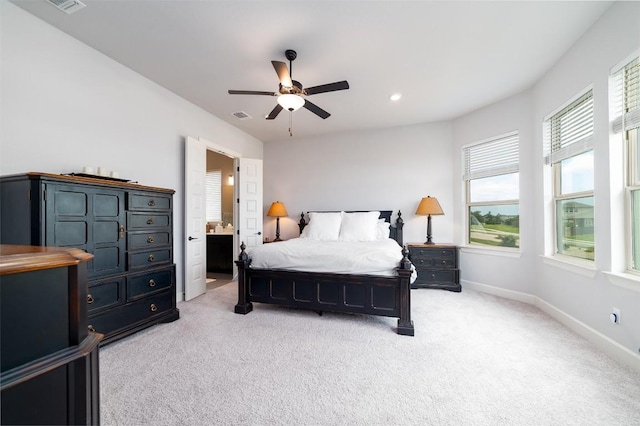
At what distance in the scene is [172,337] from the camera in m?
2.60

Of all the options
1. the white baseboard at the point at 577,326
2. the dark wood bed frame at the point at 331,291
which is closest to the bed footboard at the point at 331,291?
the dark wood bed frame at the point at 331,291

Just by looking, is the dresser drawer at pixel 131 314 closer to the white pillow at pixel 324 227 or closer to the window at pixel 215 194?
the white pillow at pixel 324 227

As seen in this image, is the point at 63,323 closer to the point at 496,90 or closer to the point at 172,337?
the point at 172,337

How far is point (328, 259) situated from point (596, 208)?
2596 mm

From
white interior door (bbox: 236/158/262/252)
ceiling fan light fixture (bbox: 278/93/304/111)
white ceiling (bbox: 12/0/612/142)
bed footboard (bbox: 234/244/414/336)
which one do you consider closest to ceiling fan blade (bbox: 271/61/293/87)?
ceiling fan light fixture (bbox: 278/93/304/111)

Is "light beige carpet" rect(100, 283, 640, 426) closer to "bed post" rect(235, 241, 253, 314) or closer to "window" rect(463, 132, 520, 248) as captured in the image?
"bed post" rect(235, 241, 253, 314)

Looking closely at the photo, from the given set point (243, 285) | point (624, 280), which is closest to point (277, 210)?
point (243, 285)

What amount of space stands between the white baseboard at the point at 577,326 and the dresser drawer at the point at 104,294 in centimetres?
434

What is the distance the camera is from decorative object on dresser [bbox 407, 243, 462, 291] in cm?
425

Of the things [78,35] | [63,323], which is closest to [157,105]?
[78,35]

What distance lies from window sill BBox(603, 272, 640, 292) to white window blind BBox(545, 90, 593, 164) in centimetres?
121

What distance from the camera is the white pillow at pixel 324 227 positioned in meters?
4.50

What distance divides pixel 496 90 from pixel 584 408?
3.60 m

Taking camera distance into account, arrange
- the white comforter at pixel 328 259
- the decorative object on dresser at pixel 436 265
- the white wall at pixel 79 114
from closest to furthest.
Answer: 1. the white wall at pixel 79 114
2. the white comforter at pixel 328 259
3. the decorative object on dresser at pixel 436 265
